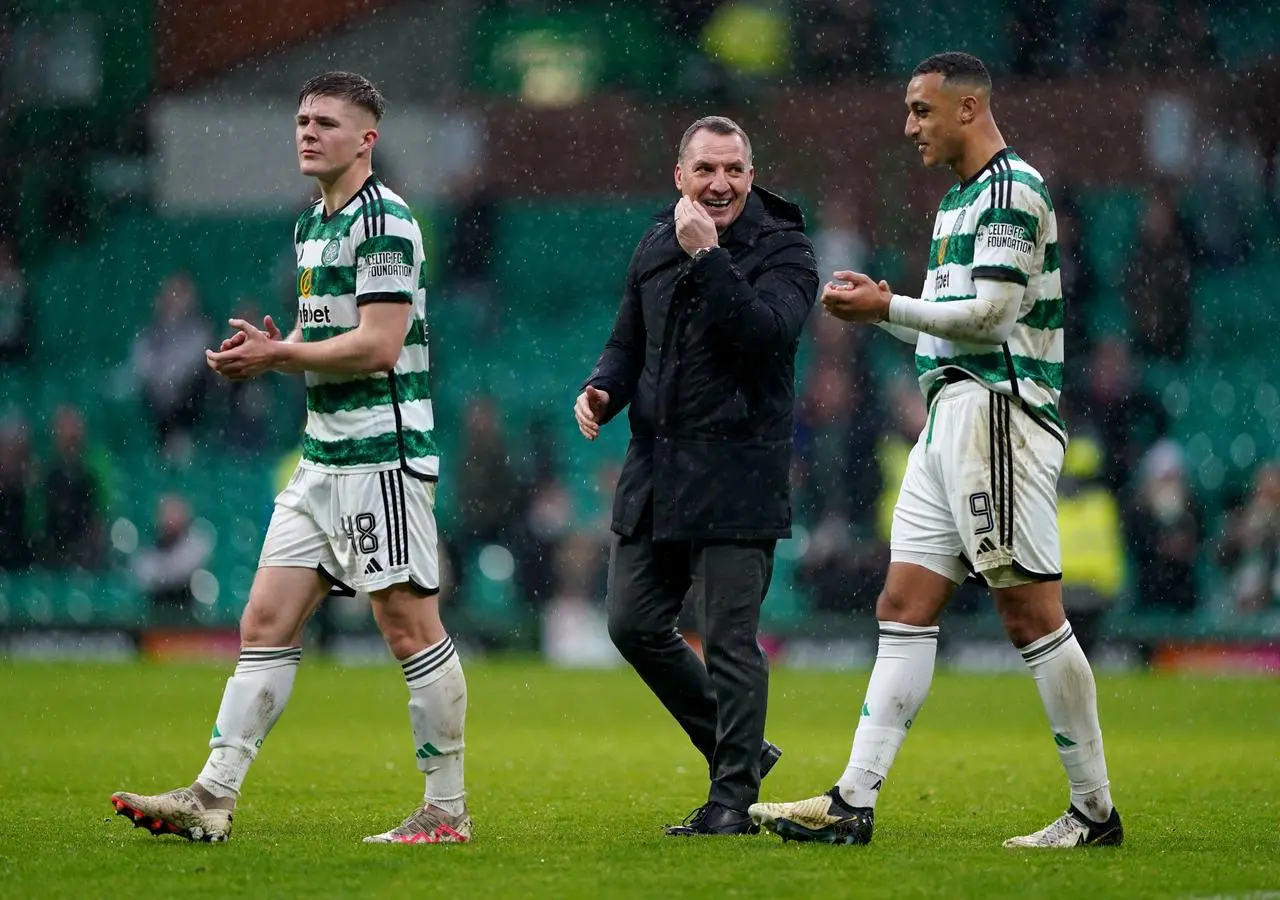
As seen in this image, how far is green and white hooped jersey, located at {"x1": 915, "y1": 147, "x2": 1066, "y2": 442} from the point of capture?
5859 millimetres

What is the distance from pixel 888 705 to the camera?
5.99m

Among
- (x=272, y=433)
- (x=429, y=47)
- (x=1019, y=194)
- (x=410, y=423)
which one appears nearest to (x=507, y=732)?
(x=410, y=423)

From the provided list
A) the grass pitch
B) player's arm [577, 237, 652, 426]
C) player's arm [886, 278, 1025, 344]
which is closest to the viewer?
the grass pitch

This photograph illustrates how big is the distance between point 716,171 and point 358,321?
120cm

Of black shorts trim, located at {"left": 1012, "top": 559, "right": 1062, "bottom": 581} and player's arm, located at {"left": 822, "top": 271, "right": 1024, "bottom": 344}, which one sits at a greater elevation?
player's arm, located at {"left": 822, "top": 271, "right": 1024, "bottom": 344}

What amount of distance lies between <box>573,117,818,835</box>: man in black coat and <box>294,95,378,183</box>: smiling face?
1008 millimetres

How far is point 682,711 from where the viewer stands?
262 inches

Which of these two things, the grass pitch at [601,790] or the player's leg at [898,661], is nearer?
the grass pitch at [601,790]

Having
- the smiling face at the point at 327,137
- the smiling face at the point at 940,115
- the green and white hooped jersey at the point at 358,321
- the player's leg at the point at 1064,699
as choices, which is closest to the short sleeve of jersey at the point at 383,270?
the green and white hooped jersey at the point at 358,321

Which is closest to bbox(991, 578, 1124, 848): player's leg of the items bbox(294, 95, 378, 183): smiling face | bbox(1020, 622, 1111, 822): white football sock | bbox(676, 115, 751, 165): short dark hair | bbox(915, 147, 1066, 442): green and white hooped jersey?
bbox(1020, 622, 1111, 822): white football sock

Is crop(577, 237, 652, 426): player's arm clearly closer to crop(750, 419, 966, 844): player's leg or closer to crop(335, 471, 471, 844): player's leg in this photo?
crop(335, 471, 471, 844): player's leg

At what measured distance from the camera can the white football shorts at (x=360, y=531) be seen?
5.99 metres

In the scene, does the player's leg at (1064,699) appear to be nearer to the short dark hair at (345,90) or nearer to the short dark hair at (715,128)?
the short dark hair at (715,128)

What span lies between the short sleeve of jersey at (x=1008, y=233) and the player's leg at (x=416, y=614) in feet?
5.72
